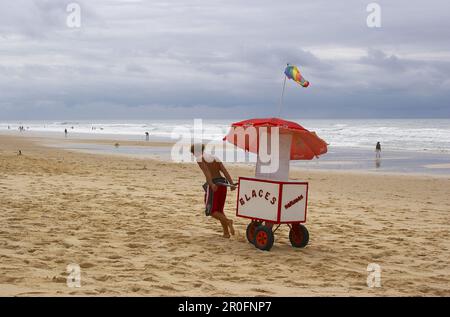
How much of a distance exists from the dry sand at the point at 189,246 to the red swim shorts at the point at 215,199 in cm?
48

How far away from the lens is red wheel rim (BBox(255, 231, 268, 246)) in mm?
8094

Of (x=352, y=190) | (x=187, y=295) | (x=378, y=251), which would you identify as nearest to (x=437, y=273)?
(x=378, y=251)

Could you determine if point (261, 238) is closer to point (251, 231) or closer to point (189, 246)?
point (251, 231)

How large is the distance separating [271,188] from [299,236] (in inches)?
39.2

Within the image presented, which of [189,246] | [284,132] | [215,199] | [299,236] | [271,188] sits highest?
[284,132]

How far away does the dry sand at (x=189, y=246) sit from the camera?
20.2 ft

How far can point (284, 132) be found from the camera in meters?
8.09

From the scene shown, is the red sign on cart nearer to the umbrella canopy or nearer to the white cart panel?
the white cart panel

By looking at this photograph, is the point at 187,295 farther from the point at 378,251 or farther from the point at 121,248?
the point at 378,251

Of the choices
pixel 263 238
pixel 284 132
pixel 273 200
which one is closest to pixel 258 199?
pixel 273 200

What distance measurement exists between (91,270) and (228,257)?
190 centimetres

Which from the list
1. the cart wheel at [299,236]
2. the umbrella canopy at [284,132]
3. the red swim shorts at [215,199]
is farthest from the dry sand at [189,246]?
the umbrella canopy at [284,132]

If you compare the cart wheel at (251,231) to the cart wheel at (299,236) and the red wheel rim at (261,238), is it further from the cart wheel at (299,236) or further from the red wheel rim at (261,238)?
the cart wheel at (299,236)
